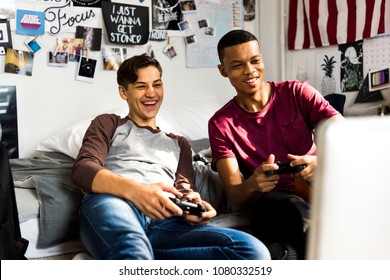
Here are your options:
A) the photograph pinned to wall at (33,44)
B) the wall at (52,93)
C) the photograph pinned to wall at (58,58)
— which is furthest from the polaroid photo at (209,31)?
the photograph pinned to wall at (33,44)

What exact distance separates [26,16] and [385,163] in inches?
78.1

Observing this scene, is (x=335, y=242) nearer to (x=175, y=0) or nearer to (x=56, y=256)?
(x=56, y=256)

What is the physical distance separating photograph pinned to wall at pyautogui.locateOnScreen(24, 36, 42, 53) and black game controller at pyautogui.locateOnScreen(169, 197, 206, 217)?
1.29m

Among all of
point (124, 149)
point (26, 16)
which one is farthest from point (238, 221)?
point (26, 16)

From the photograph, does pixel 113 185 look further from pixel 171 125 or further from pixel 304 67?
pixel 304 67

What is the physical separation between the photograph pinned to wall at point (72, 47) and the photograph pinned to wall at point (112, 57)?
123mm

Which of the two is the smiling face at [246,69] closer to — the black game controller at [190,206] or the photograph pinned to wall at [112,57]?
the black game controller at [190,206]

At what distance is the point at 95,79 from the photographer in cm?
233

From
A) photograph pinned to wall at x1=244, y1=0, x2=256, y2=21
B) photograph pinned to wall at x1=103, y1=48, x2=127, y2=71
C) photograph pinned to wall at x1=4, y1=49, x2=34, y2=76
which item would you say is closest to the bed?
photograph pinned to wall at x1=4, y1=49, x2=34, y2=76

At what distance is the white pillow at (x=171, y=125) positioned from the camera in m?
1.94

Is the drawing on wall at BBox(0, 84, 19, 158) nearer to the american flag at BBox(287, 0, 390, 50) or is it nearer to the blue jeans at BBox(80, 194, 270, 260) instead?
the blue jeans at BBox(80, 194, 270, 260)

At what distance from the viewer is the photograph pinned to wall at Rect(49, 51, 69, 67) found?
2207 mm

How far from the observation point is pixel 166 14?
2.49 m

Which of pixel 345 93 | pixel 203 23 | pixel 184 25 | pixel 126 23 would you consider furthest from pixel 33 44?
pixel 345 93
